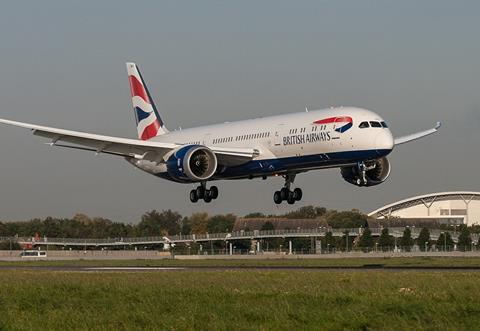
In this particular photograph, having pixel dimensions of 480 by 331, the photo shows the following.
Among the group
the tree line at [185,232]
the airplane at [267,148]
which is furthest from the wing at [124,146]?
the tree line at [185,232]

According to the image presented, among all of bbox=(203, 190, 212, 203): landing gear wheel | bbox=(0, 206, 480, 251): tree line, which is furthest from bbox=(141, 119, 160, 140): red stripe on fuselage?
bbox=(0, 206, 480, 251): tree line

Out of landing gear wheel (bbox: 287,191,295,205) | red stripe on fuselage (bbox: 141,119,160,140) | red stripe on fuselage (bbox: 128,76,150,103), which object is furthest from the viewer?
red stripe on fuselage (bbox: 128,76,150,103)

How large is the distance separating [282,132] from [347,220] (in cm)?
13022

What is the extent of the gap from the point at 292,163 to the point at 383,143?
7009 millimetres

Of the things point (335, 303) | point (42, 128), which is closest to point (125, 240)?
point (42, 128)

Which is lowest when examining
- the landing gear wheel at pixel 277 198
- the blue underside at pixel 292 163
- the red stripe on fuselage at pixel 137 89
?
the landing gear wheel at pixel 277 198

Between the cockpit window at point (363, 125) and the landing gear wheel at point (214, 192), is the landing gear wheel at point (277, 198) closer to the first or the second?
the landing gear wheel at point (214, 192)

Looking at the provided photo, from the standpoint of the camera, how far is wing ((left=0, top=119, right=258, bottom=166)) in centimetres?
7006

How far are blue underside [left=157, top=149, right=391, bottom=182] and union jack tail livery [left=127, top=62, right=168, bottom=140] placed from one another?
12.0m

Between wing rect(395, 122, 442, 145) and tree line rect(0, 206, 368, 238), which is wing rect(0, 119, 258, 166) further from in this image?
tree line rect(0, 206, 368, 238)

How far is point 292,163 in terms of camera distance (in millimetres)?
66875

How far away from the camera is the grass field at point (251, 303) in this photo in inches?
1276

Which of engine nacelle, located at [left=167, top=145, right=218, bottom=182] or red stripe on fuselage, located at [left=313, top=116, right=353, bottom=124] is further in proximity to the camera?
engine nacelle, located at [left=167, top=145, right=218, bottom=182]

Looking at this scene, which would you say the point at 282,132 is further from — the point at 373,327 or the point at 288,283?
the point at 373,327
